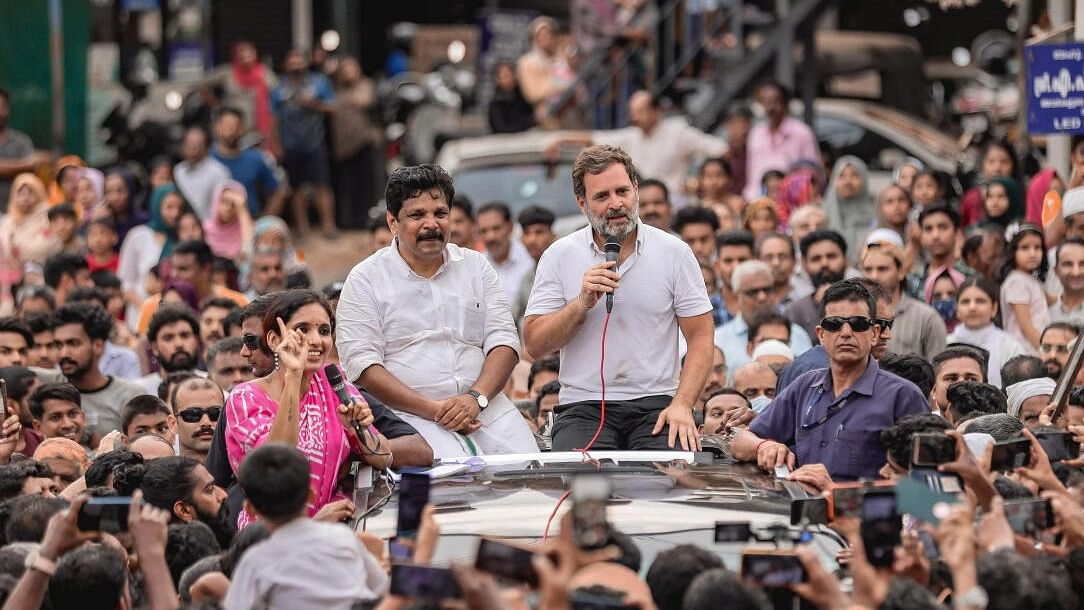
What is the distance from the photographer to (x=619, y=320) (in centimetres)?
848

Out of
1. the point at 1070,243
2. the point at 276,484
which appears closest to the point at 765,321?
the point at 1070,243

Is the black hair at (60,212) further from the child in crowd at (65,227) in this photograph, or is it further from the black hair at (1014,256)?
the black hair at (1014,256)

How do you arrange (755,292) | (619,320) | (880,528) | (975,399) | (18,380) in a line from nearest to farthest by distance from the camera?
(880,528), (619,320), (975,399), (18,380), (755,292)

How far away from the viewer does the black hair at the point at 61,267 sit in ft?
45.8

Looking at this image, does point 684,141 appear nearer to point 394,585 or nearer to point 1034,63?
point 1034,63

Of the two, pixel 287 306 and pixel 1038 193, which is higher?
pixel 1038 193

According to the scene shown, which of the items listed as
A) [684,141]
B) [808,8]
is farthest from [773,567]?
[808,8]

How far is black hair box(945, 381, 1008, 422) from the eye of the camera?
28.9ft

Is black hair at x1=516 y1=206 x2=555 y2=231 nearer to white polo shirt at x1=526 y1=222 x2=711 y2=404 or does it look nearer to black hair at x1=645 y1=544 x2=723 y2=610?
white polo shirt at x1=526 y1=222 x2=711 y2=404

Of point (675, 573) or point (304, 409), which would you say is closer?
point (675, 573)

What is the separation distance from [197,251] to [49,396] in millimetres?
3800

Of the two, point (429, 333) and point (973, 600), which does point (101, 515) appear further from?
point (973, 600)

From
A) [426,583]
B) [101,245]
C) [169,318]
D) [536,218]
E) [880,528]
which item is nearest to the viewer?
→ [426,583]

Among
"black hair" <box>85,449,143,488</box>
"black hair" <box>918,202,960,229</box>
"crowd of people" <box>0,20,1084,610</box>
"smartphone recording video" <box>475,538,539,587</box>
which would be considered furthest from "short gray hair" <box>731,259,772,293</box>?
"smartphone recording video" <box>475,538,539,587</box>
